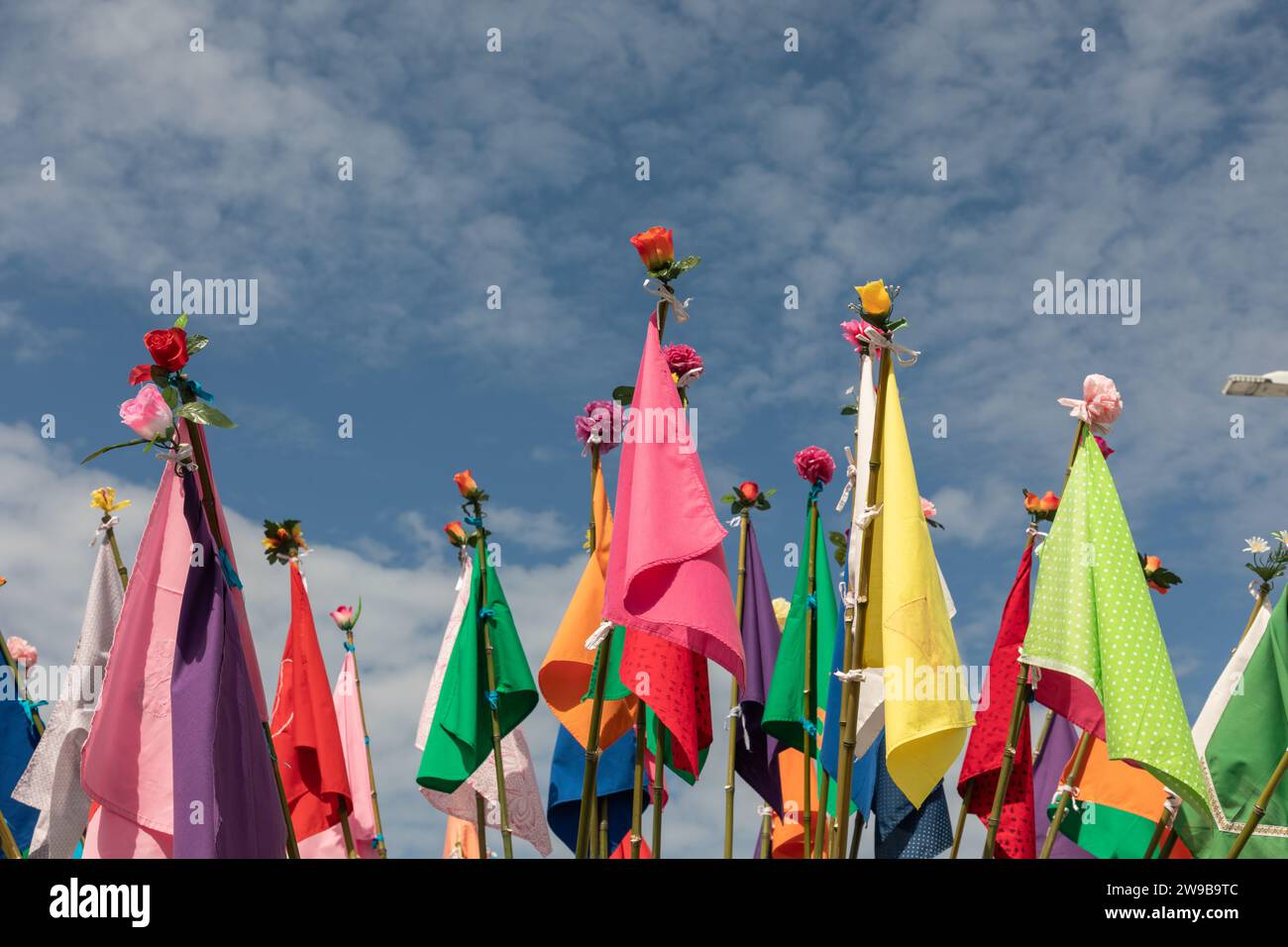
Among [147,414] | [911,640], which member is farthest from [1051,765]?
[147,414]

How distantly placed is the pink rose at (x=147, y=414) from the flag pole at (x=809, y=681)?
10.8 ft

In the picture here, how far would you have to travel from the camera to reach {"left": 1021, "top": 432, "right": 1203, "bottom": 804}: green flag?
480 centimetres

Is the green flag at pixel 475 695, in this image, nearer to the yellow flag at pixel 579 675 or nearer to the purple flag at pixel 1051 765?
the yellow flag at pixel 579 675

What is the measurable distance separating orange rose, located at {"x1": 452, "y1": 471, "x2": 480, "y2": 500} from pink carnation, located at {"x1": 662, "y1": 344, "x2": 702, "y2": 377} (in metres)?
1.62

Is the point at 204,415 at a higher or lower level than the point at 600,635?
higher

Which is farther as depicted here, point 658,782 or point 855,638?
point 658,782

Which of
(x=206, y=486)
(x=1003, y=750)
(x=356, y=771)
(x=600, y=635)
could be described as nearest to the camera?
(x=206, y=486)

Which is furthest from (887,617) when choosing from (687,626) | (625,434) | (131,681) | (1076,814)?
(131,681)

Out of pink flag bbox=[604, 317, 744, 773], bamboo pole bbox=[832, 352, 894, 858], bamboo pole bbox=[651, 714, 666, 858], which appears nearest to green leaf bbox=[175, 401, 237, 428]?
pink flag bbox=[604, 317, 744, 773]

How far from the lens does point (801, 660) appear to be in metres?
6.39

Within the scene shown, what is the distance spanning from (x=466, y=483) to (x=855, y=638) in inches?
110

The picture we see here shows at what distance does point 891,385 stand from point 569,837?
3.25 meters

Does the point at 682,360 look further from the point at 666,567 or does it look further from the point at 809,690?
the point at 809,690
